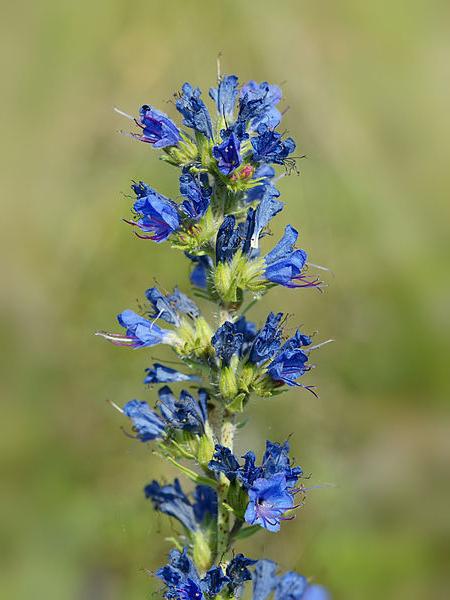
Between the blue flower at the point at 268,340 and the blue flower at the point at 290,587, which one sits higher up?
the blue flower at the point at 268,340

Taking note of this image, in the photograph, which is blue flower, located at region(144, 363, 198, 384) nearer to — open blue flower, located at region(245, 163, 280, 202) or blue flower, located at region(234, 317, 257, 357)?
blue flower, located at region(234, 317, 257, 357)

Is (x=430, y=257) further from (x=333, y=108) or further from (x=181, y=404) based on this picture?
(x=181, y=404)

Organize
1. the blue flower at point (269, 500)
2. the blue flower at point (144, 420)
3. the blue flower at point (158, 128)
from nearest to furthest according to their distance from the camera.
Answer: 1. the blue flower at point (269, 500)
2. the blue flower at point (158, 128)
3. the blue flower at point (144, 420)

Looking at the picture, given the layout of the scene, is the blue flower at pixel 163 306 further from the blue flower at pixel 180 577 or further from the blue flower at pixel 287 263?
the blue flower at pixel 180 577

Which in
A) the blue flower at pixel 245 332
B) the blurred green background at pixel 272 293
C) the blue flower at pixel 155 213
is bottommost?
the blue flower at pixel 245 332

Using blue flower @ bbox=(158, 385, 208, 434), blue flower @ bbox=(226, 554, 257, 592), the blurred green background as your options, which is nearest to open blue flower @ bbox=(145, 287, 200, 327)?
blue flower @ bbox=(158, 385, 208, 434)

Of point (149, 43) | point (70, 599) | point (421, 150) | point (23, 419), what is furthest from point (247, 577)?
point (421, 150)

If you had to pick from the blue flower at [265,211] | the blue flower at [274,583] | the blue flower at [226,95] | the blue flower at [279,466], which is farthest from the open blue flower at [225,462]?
the blue flower at [226,95]
